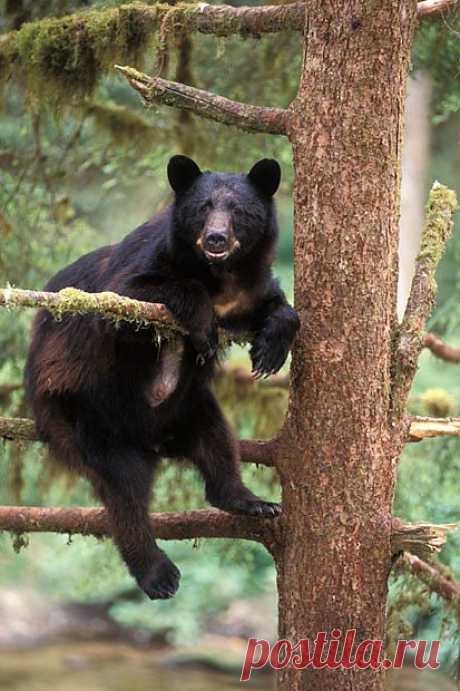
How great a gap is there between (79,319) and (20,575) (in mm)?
7655

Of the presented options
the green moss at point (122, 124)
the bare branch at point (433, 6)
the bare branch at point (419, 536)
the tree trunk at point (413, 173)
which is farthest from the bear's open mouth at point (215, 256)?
the tree trunk at point (413, 173)

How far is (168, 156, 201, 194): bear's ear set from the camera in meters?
4.49

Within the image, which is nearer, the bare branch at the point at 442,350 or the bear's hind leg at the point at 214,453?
the bear's hind leg at the point at 214,453

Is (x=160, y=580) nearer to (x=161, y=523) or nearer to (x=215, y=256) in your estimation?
(x=161, y=523)

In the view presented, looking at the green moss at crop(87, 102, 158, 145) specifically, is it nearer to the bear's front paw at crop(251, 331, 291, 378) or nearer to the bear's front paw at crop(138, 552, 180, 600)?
the bear's front paw at crop(251, 331, 291, 378)

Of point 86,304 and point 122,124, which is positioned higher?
point 122,124

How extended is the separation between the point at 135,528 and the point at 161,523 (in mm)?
184

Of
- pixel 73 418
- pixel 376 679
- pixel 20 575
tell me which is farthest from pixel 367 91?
pixel 20 575

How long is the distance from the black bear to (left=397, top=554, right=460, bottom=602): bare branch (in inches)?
30.3

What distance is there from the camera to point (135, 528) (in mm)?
4531

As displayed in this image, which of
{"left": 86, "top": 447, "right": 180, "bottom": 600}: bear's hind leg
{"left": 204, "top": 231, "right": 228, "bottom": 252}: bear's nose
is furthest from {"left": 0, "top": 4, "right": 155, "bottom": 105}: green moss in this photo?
{"left": 86, "top": 447, "right": 180, "bottom": 600}: bear's hind leg

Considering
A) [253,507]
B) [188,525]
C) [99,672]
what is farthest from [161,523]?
[99,672]

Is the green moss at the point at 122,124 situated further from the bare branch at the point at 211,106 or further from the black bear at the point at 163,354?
the bare branch at the point at 211,106

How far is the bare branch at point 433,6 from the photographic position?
14.7 ft
